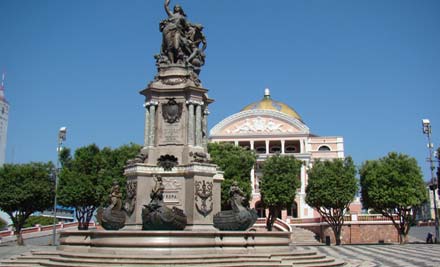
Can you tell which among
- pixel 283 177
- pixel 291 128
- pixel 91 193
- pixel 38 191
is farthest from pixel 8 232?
pixel 291 128

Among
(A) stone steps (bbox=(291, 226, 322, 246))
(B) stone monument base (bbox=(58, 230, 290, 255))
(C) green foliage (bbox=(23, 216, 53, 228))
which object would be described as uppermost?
(B) stone monument base (bbox=(58, 230, 290, 255))

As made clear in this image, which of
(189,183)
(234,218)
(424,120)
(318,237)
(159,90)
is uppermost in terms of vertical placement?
(424,120)

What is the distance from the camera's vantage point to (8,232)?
151 ft

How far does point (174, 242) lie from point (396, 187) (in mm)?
34095

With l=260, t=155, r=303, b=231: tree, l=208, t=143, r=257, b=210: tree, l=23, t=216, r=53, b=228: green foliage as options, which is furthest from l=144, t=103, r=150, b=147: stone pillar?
l=23, t=216, r=53, b=228: green foliage

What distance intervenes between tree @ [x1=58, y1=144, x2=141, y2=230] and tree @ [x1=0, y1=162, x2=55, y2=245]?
2.06m

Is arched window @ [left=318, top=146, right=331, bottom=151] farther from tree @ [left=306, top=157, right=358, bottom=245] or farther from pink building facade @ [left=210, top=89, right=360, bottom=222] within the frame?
tree @ [left=306, top=157, right=358, bottom=245]

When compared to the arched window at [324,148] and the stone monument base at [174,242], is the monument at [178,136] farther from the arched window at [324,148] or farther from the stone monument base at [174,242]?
the arched window at [324,148]

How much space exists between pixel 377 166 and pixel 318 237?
39.2 ft

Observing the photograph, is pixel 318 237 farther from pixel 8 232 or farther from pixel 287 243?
pixel 287 243

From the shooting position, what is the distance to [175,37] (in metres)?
18.4

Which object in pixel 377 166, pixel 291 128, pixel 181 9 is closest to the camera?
pixel 181 9

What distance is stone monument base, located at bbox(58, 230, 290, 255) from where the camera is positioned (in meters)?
12.8

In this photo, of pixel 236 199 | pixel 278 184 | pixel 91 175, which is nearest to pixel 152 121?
pixel 236 199
